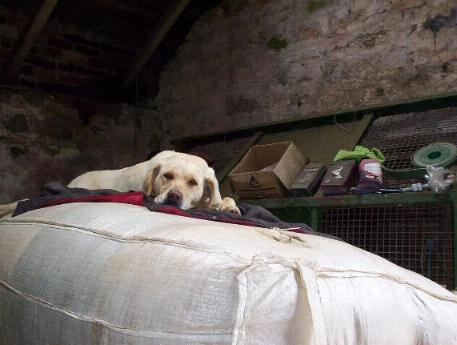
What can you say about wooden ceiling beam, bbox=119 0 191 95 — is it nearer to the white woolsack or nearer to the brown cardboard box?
the brown cardboard box

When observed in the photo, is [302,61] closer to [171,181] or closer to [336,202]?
[336,202]

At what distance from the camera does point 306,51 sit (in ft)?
Result: 12.9

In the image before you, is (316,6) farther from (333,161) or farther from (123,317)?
(123,317)

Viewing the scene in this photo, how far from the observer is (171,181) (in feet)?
7.70

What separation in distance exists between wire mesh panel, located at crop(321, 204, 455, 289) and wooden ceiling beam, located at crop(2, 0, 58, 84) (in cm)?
244

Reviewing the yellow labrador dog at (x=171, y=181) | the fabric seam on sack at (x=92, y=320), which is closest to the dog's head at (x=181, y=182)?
the yellow labrador dog at (x=171, y=181)

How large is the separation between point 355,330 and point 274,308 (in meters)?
0.20

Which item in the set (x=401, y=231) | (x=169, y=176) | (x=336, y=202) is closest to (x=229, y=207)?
(x=169, y=176)

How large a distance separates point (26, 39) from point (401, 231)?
3.03 m

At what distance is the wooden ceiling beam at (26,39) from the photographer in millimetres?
3631

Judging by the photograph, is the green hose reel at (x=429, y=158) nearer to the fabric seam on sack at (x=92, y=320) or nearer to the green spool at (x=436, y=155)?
the green spool at (x=436, y=155)

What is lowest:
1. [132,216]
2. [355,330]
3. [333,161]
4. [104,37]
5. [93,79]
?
[355,330]

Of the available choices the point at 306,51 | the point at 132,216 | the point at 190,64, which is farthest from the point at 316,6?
the point at 132,216

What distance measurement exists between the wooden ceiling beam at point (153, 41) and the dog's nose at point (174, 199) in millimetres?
2298
